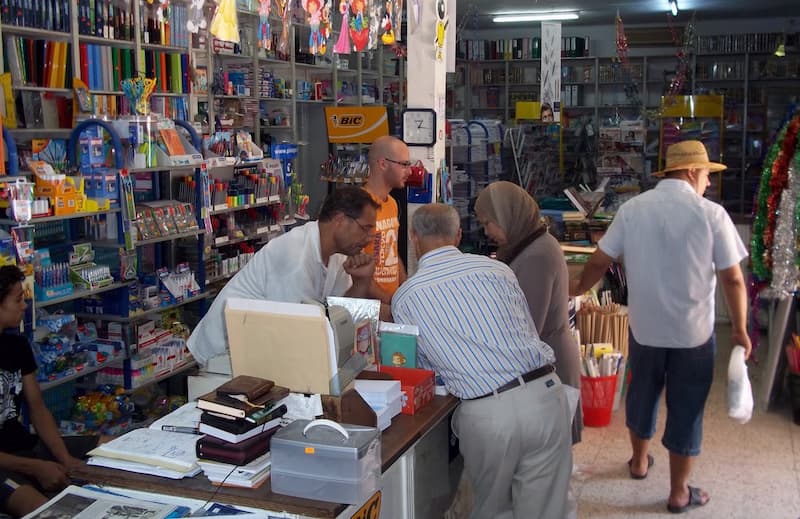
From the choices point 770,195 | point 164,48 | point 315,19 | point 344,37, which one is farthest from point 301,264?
point 164,48

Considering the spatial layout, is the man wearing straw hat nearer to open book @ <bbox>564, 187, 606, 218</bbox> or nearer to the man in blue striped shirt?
the man in blue striped shirt

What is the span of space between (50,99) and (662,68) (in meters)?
9.99

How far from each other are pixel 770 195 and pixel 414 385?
77.2 inches

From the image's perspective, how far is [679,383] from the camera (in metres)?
3.85

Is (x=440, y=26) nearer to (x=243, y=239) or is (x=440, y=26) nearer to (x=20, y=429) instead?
(x=243, y=239)

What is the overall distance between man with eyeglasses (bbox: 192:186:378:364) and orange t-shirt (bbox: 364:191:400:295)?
34.3 inches

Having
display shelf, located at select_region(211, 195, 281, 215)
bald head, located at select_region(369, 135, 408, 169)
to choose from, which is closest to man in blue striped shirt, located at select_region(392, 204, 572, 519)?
bald head, located at select_region(369, 135, 408, 169)

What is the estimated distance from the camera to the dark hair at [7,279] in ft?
11.2

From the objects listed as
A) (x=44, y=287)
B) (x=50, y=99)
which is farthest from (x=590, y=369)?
(x=50, y=99)

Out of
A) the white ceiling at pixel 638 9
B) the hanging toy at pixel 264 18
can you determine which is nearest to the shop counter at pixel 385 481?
the hanging toy at pixel 264 18

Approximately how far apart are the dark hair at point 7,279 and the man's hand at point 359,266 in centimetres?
137

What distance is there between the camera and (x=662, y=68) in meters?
13.4

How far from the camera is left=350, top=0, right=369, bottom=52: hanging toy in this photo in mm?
4525

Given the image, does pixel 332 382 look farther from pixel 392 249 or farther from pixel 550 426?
pixel 392 249
